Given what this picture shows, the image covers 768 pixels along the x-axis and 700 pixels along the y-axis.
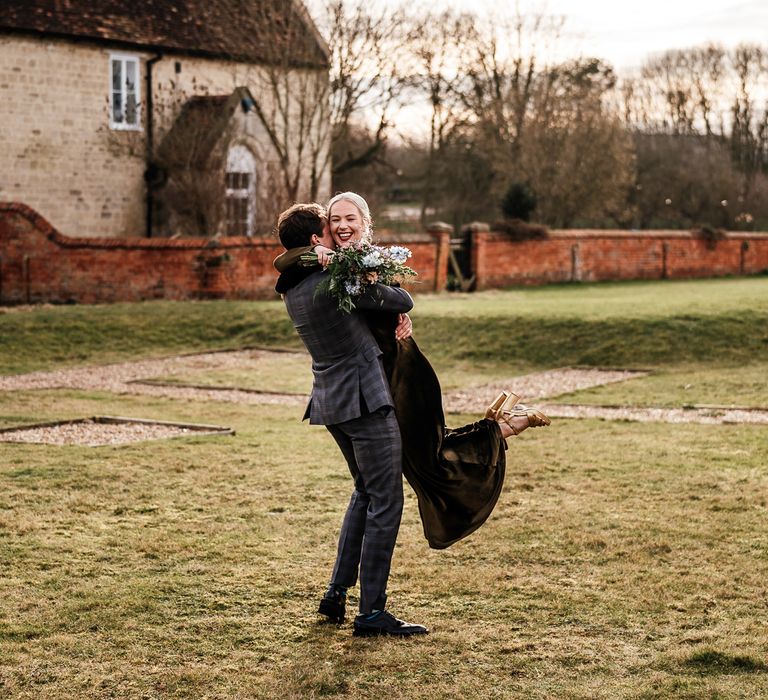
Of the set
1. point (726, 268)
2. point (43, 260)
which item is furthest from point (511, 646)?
point (726, 268)

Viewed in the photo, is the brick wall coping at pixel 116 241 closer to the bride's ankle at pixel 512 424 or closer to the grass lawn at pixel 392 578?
the grass lawn at pixel 392 578

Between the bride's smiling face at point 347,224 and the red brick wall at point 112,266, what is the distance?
1830 cm

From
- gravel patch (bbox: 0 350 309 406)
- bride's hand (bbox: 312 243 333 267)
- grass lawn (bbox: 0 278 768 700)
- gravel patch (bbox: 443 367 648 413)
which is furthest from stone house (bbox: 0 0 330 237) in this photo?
bride's hand (bbox: 312 243 333 267)

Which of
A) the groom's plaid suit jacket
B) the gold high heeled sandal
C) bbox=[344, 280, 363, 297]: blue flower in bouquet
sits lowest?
the gold high heeled sandal

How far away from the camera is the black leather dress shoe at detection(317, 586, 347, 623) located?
5.58m

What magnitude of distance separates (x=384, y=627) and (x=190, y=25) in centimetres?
2968

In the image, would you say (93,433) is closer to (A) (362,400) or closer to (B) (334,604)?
(B) (334,604)

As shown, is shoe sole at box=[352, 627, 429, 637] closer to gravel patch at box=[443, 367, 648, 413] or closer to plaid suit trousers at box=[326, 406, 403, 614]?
plaid suit trousers at box=[326, 406, 403, 614]

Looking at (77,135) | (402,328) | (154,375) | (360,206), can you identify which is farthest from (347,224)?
(77,135)

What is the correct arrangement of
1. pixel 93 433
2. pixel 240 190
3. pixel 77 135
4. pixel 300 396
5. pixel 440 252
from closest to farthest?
1. pixel 93 433
2. pixel 300 396
3. pixel 440 252
4. pixel 77 135
5. pixel 240 190

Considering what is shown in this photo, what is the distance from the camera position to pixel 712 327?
59.0 ft

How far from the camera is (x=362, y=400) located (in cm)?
533

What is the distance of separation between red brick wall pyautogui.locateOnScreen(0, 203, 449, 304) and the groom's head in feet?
59.6

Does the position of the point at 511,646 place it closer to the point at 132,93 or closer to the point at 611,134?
the point at 132,93
